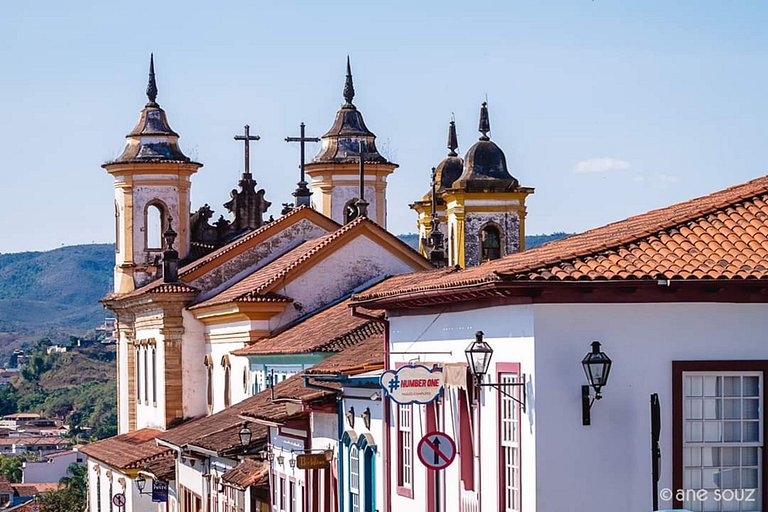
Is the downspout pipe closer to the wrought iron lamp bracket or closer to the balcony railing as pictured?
the balcony railing

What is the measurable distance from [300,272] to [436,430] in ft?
73.8

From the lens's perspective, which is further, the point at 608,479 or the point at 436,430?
the point at 436,430

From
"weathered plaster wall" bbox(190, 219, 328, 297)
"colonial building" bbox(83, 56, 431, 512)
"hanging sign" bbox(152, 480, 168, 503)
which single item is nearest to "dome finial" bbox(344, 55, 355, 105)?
"colonial building" bbox(83, 56, 431, 512)

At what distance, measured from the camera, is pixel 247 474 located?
1416 inches

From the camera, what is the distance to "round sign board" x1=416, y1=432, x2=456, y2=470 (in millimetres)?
22188

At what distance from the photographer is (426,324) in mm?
25172

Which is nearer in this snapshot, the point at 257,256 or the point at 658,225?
the point at 658,225

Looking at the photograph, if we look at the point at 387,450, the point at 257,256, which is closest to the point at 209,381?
the point at 257,256

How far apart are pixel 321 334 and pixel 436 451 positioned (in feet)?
54.7

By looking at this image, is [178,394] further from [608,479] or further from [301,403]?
[608,479]

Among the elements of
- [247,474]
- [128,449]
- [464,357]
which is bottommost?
[128,449]

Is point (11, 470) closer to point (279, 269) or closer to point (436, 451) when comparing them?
point (279, 269)

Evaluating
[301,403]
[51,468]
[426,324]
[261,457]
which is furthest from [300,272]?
[51,468]

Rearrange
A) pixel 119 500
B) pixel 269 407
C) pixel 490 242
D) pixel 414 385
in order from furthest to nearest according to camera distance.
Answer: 1. pixel 119 500
2. pixel 490 242
3. pixel 269 407
4. pixel 414 385
